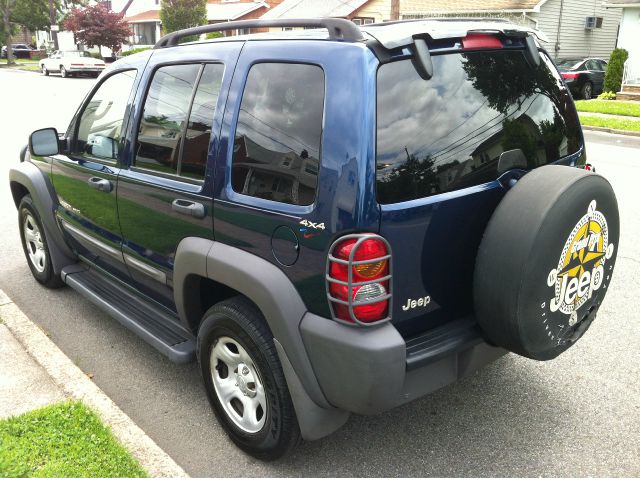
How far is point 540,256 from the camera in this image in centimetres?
256

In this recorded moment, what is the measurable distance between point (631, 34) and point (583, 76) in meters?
2.44

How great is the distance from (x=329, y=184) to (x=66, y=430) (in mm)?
1836

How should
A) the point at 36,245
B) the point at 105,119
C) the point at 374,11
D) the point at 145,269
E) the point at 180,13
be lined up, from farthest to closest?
the point at 180,13 < the point at 374,11 < the point at 36,245 < the point at 105,119 < the point at 145,269

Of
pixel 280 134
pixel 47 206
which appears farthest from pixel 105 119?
pixel 280 134

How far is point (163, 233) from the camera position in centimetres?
339

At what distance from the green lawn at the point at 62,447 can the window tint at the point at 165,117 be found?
4.50 ft

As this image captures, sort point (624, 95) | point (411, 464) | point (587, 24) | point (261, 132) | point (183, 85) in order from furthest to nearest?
1. point (587, 24)
2. point (624, 95)
3. point (183, 85)
4. point (411, 464)
5. point (261, 132)

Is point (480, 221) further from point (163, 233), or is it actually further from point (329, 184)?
point (163, 233)

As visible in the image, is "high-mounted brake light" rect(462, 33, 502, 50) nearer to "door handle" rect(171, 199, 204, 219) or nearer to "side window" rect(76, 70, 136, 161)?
"door handle" rect(171, 199, 204, 219)

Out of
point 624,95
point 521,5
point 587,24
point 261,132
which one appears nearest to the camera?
point 261,132

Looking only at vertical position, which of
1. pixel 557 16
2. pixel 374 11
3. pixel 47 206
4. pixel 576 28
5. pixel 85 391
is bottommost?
pixel 85 391

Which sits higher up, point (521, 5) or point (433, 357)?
point (521, 5)

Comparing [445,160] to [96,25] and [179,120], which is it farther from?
[96,25]

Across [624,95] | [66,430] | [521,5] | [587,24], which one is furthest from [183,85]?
[587,24]
